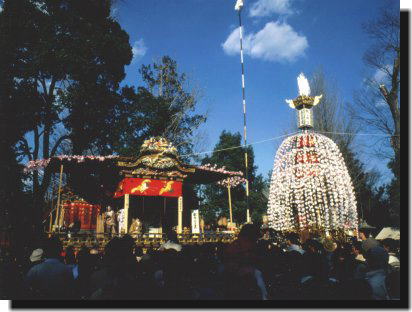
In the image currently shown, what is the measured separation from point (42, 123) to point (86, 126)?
2.40 meters

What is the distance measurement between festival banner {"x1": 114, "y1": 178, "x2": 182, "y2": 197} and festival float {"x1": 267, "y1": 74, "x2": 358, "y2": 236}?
5056 millimetres

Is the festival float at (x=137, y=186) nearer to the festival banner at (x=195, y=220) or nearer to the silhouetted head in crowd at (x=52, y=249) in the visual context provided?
the festival banner at (x=195, y=220)

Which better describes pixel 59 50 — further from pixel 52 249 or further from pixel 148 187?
pixel 52 249

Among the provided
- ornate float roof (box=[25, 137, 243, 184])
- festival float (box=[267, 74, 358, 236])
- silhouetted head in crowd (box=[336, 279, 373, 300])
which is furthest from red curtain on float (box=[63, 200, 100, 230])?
silhouetted head in crowd (box=[336, 279, 373, 300])

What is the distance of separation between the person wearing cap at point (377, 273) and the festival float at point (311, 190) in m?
9.97

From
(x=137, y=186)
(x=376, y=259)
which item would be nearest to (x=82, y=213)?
(x=137, y=186)

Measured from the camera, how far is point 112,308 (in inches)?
151

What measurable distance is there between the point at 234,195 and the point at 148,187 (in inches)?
646

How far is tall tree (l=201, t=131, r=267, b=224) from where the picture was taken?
30828mm

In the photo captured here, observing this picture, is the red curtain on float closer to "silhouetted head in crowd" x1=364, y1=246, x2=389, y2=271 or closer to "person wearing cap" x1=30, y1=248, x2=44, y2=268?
"person wearing cap" x1=30, y1=248, x2=44, y2=268

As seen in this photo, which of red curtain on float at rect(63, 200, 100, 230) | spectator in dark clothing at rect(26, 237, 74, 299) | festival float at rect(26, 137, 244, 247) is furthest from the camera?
red curtain on float at rect(63, 200, 100, 230)

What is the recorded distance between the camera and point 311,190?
1510 cm

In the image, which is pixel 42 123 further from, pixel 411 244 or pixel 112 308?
pixel 411 244

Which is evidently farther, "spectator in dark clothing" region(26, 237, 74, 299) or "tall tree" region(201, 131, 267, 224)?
"tall tree" region(201, 131, 267, 224)
